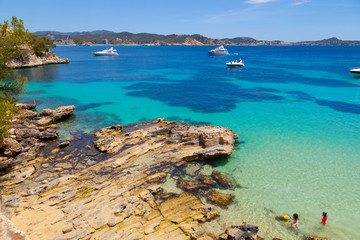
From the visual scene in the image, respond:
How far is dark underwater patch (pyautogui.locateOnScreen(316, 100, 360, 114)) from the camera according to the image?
130 feet

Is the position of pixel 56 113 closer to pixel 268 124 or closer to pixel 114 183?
pixel 114 183

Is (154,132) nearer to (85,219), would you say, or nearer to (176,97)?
(85,219)

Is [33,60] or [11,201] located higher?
[33,60]

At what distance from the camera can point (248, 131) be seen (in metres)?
31.1

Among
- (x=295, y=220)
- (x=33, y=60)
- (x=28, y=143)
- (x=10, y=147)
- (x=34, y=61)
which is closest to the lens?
(x=295, y=220)

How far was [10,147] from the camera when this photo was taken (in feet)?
74.1

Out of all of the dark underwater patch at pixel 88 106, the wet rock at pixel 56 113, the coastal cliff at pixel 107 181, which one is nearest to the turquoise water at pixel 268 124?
the dark underwater patch at pixel 88 106

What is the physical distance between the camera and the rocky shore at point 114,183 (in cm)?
1363

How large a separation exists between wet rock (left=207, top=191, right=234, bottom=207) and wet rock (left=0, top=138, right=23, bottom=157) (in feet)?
67.4

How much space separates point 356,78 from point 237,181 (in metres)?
75.4

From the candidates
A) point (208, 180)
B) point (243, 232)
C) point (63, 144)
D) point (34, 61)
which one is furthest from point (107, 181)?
point (34, 61)

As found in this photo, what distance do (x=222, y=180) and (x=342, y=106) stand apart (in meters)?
36.5

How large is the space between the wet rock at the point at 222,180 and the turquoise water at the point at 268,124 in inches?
38.5

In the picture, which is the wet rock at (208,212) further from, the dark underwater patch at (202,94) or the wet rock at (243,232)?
the dark underwater patch at (202,94)
